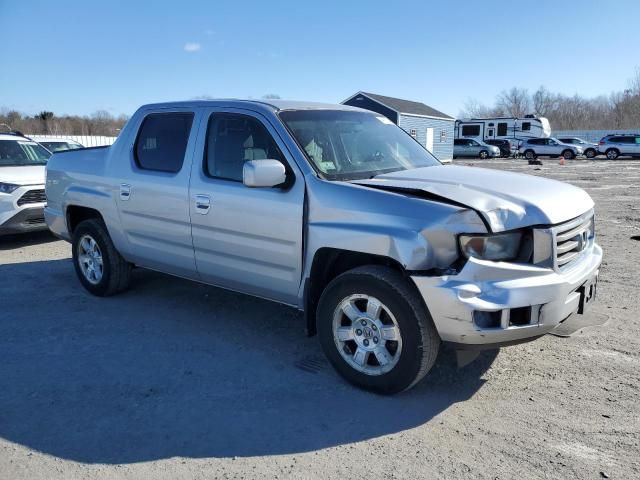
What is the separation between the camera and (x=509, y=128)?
44000mm

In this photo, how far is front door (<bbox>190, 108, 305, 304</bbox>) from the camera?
3900mm

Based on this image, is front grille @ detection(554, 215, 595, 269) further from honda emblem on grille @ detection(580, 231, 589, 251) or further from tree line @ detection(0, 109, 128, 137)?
tree line @ detection(0, 109, 128, 137)

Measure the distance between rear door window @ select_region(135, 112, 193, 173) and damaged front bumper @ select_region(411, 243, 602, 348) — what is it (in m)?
2.57

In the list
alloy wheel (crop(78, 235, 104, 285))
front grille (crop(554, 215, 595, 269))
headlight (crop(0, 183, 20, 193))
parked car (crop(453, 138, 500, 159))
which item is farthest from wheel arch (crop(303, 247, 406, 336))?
parked car (crop(453, 138, 500, 159))

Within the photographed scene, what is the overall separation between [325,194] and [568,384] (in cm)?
213

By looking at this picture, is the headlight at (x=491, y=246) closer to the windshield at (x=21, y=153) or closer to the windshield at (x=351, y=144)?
the windshield at (x=351, y=144)

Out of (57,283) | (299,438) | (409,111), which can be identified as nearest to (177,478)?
(299,438)

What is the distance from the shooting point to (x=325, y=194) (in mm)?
3676

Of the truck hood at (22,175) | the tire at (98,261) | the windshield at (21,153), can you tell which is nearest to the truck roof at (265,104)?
the tire at (98,261)

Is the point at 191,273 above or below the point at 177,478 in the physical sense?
above

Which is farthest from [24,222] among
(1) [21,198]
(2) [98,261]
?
(2) [98,261]

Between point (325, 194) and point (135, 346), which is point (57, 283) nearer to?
point (135, 346)

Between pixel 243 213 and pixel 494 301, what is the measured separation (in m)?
1.96

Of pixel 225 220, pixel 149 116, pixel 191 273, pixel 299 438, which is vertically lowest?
pixel 299 438
